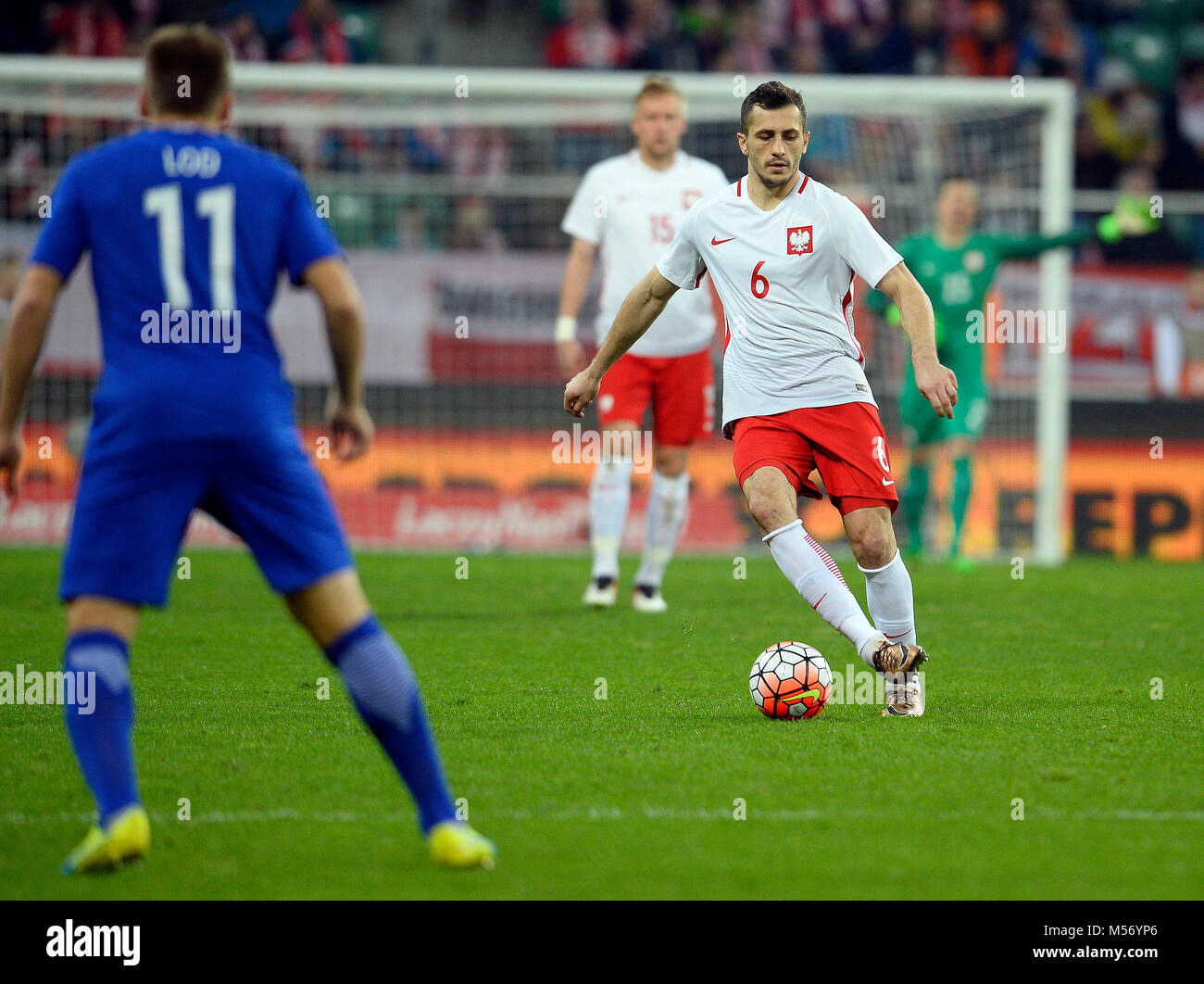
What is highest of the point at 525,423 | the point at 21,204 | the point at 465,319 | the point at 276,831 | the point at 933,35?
the point at 933,35

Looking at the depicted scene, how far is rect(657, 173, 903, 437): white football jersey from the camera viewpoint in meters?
6.24

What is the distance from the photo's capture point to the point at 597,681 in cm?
702

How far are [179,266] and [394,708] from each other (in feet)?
3.93

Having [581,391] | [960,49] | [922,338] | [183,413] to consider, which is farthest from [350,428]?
[960,49]

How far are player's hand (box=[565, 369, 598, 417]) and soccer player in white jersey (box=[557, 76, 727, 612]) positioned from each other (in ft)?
11.3

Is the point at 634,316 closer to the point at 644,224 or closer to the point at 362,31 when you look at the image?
the point at 644,224

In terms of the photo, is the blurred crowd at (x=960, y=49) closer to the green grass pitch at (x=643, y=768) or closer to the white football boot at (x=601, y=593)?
the white football boot at (x=601, y=593)

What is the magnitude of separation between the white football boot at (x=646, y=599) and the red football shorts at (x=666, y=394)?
890 mm

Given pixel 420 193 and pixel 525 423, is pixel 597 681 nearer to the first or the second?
pixel 525 423

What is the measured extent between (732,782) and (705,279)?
6271 mm

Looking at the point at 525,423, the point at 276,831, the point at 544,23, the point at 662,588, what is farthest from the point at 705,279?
the point at 544,23

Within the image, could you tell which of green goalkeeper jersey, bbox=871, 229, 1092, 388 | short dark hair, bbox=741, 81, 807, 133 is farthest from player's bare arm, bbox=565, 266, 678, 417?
green goalkeeper jersey, bbox=871, 229, 1092, 388

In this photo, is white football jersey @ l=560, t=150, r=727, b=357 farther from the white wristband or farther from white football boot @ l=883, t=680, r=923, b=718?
white football boot @ l=883, t=680, r=923, b=718

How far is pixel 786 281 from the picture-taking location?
6.32 metres
